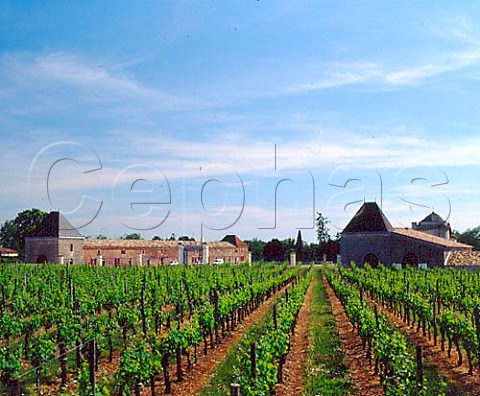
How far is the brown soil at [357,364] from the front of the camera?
10.9 metres

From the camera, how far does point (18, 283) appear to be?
2616 cm

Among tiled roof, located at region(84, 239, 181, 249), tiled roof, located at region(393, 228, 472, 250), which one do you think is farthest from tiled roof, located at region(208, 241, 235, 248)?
tiled roof, located at region(393, 228, 472, 250)

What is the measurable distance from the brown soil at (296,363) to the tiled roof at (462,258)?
28747 mm

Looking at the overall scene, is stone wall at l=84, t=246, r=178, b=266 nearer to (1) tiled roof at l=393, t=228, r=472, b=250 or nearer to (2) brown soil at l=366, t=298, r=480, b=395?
(1) tiled roof at l=393, t=228, r=472, b=250

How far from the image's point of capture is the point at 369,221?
53.7 metres

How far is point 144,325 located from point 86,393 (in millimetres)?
7492

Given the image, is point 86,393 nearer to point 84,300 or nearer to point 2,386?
point 2,386

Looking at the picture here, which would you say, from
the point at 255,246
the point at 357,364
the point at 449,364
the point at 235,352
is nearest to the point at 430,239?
the point at 449,364

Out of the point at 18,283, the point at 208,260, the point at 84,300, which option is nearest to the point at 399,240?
the point at 208,260

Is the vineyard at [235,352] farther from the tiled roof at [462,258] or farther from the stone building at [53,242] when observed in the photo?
the stone building at [53,242]

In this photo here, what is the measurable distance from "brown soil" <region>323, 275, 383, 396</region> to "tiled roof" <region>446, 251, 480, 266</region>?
92.1 ft

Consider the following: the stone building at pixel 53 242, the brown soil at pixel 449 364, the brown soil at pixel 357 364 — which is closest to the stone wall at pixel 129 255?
the stone building at pixel 53 242

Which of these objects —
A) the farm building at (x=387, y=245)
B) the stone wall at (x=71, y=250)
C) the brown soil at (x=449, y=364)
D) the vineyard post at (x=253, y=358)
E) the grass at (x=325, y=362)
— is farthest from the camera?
the stone wall at (x=71, y=250)

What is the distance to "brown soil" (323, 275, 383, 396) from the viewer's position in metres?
10.9
